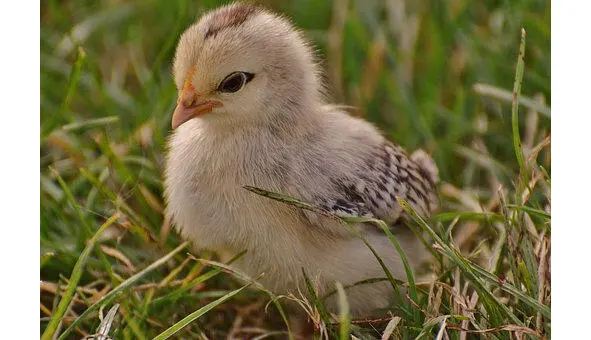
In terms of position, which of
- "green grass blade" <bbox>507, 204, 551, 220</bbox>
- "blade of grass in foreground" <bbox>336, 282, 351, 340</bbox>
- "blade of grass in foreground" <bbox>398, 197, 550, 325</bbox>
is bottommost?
"blade of grass in foreground" <bbox>336, 282, 351, 340</bbox>

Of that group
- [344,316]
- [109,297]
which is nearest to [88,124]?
[109,297]

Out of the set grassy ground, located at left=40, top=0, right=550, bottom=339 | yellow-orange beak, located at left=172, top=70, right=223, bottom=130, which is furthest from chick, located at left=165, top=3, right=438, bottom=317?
grassy ground, located at left=40, top=0, right=550, bottom=339

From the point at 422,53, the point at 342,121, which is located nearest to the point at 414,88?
the point at 422,53

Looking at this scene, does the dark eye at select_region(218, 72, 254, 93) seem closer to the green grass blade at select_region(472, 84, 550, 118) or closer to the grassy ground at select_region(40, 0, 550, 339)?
the grassy ground at select_region(40, 0, 550, 339)

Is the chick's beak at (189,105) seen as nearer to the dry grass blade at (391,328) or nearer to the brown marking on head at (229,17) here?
the brown marking on head at (229,17)

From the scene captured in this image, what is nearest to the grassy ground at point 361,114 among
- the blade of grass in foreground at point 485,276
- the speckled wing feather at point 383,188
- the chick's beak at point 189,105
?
the blade of grass in foreground at point 485,276
